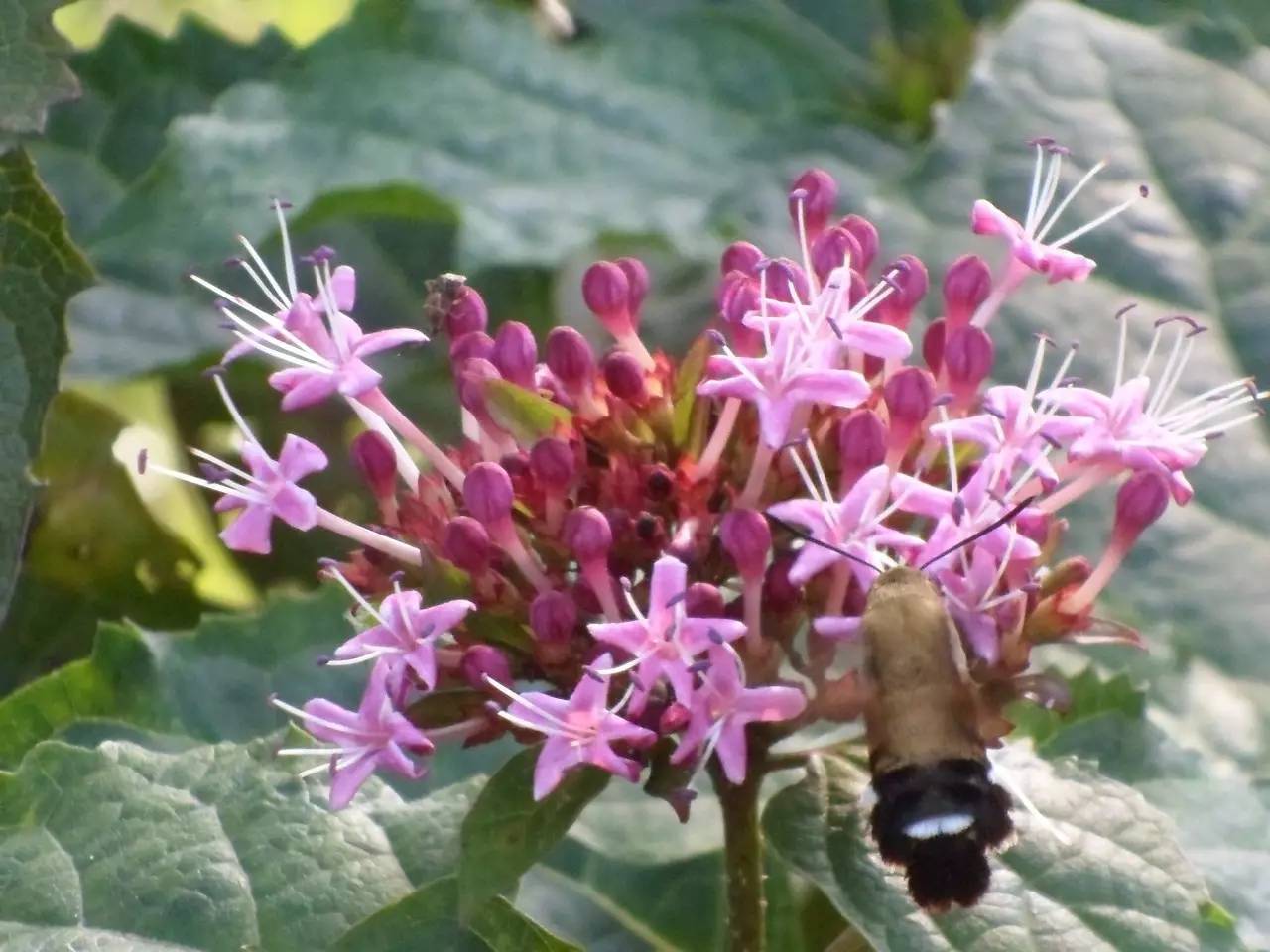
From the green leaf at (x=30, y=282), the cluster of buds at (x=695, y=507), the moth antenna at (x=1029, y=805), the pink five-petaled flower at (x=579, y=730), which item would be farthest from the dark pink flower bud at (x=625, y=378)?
the green leaf at (x=30, y=282)

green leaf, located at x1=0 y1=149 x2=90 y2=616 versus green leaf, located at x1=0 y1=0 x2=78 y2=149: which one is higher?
green leaf, located at x1=0 y1=0 x2=78 y2=149

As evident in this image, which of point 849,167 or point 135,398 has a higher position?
point 849,167

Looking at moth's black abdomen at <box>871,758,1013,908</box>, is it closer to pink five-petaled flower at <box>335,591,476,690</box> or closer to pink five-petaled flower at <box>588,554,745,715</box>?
pink five-petaled flower at <box>588,554,745,715</box>

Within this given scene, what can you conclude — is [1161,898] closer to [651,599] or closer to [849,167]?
[651,599]

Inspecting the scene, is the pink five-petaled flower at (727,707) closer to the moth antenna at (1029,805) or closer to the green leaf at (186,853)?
the moth antenna at (1029,805)

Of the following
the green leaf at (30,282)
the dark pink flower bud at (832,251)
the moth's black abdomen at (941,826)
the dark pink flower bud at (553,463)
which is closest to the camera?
the moth's black abdomen at (941,826)

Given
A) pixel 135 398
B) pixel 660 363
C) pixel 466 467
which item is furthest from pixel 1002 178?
pixel 135 398

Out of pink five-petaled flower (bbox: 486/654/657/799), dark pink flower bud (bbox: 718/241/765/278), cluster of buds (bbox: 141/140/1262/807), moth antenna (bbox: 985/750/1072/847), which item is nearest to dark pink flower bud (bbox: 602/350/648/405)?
cluster of buds (bbox: 141/140/1262/807)
